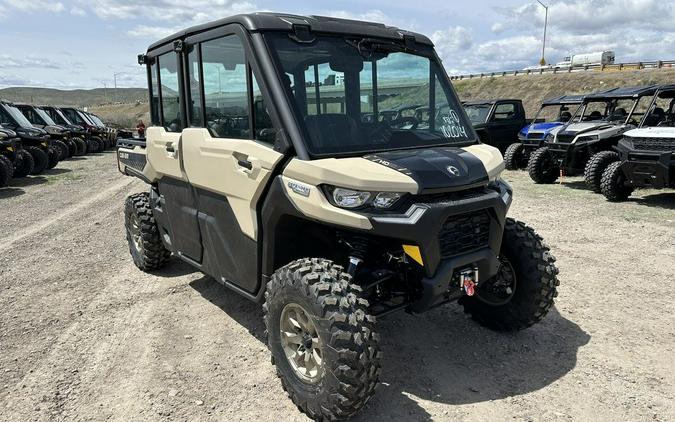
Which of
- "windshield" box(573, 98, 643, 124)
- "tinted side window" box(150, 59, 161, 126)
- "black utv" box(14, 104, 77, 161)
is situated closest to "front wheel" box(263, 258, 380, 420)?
"tinted side window" box(150, 59, 161, 126)

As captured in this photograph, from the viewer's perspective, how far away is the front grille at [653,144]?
27.5ft

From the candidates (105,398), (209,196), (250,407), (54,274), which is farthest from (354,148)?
(54,274)

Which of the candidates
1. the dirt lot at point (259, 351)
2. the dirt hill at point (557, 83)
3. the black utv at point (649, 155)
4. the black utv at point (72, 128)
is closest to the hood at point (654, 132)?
the black utv at point (649, 155)

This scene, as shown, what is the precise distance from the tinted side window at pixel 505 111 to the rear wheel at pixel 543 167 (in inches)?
137

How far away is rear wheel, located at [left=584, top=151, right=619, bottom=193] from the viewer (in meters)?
10.1

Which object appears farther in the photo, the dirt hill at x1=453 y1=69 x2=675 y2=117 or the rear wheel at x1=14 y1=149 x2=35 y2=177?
the dirt hill at x1=453 y1=69 x2=675 y2=117

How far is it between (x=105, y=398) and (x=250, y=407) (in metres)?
0.94

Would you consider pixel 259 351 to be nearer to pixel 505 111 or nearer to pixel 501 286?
pixel 501 286

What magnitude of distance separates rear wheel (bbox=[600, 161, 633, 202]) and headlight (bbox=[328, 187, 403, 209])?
7.83m

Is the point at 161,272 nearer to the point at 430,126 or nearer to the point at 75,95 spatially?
the point at 430,126

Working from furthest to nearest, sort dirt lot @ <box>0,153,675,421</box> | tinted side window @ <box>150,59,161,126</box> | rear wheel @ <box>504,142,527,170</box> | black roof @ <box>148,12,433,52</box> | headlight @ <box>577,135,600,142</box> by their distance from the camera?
1. rear wheel @ <box>504,142,527,170</box>
2. headlight @ <box>577,135,600,142</box>
3. tinted side window @ <box>150,59,161,126</box>
4. black roof @ <box>148,12,433,52</box>
5. dirt lot @ <box>0,153,675,421</box>

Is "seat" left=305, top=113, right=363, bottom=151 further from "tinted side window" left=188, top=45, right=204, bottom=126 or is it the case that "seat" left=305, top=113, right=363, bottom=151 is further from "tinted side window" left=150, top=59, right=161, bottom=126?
"tinted side window" left=150, top=59, right=161, bottom=126

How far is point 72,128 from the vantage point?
2011cm

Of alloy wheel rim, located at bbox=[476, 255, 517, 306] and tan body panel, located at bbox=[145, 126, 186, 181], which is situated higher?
tan body panel, located at bbox=[145, 126, 186, 181]
